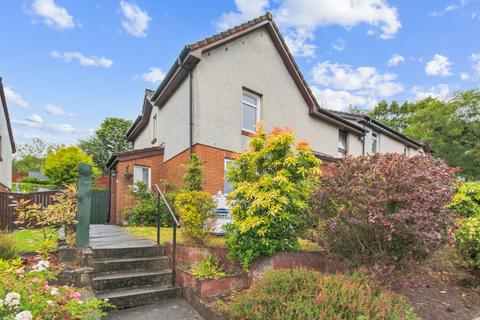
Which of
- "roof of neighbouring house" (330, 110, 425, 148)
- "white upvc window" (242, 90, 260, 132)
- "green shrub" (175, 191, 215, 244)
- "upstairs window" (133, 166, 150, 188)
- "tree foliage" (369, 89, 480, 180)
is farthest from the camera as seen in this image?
"tree foliage" (369, 89, 480, 180)

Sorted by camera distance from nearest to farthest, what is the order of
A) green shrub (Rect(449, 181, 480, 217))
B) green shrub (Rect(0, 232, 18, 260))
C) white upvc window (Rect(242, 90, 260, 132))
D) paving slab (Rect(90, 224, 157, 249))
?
green shrub (Rect(0, 232, 18, 260)), paving slab (Rect(90, 224, 157, 249)), green shrub (Rect(449, 181, 480, 217)), white upvc window (Rect(242, 90, 260, 132))

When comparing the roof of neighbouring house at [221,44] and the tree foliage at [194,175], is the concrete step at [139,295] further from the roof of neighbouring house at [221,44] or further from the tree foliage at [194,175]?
the roof of neighbouring house at [221,44]

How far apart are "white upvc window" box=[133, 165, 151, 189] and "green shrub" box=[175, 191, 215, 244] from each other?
245 inches

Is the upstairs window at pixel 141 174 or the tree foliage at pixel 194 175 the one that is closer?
the tree foliage at pixel 194 175

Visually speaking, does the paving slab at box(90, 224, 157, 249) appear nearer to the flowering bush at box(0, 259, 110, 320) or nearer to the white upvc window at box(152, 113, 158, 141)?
the flowering bush at box(0, 259, 110, 320)

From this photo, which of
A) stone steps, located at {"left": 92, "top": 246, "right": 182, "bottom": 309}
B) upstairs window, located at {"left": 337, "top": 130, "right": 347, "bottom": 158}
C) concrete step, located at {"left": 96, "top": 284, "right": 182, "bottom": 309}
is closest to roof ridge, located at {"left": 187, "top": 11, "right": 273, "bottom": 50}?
stone steps, located at {"left": 92, "top": 246, "right": 182, "bottom": 309}

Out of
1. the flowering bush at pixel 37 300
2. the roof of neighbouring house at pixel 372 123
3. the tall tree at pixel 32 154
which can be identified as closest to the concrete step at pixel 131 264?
the flowering bush at pixel 37 300

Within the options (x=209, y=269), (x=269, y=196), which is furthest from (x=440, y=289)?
(x=209, y=269)

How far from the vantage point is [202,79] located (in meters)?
9.50

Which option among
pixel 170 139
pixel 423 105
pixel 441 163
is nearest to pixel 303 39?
pixel 170 139

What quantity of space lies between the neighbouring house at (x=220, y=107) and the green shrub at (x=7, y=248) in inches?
198

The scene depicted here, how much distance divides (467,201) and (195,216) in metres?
8.03

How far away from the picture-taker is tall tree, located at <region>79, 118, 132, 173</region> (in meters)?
36.4

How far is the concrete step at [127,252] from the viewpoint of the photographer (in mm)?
5186
